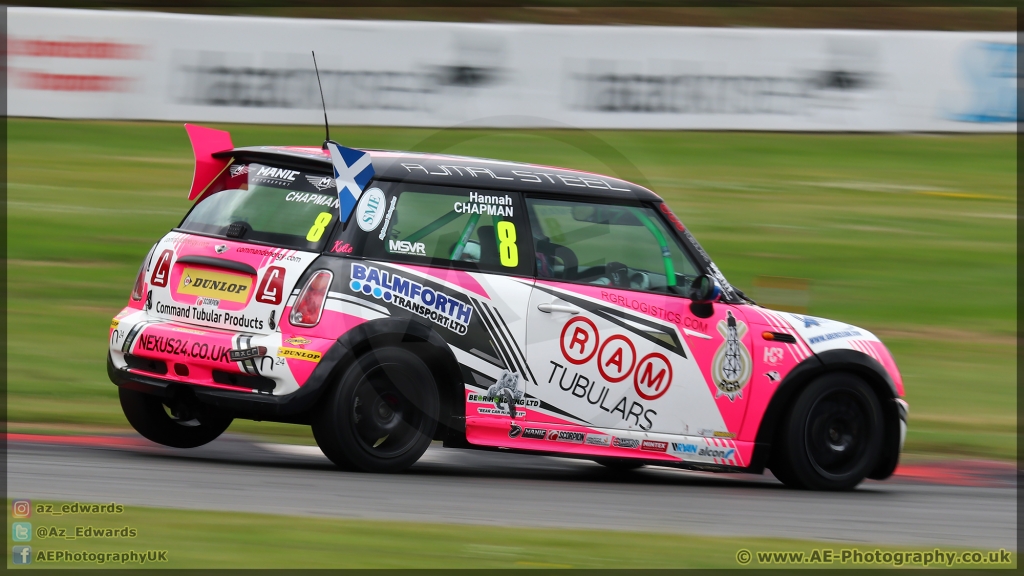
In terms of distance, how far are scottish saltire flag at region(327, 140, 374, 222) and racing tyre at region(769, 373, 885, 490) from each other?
9.42ft

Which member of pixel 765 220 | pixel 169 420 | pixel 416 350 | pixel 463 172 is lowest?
pixel 169 420

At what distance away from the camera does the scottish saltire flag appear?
21.2ft

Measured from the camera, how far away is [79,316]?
430 inches

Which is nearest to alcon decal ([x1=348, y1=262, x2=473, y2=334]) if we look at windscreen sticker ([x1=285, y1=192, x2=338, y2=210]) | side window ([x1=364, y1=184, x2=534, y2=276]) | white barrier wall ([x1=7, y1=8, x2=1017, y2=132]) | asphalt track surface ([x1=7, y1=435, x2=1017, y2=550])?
side window ([x1=364, y1=184, x2=534, y2=276])

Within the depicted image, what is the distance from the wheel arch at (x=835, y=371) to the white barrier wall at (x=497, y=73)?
8.17m

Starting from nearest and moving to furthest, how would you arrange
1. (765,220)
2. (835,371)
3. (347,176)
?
1. (347,176)
2. (835,371)
3. (765,220)

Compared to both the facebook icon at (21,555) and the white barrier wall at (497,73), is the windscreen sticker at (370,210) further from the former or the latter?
the white barrier wall at (497,73)

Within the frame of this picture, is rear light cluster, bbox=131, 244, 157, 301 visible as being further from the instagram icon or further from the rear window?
the instagram icon

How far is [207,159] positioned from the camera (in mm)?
6898

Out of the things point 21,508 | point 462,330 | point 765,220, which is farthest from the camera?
point 765,220

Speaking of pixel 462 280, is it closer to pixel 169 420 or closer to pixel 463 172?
pixel 463 172

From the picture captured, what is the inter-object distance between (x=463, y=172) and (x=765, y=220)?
27.9ft

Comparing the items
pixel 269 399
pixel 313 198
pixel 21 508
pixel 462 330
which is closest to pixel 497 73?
pixel 313 198

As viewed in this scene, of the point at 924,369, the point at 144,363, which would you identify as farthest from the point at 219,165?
the point at 924,369
